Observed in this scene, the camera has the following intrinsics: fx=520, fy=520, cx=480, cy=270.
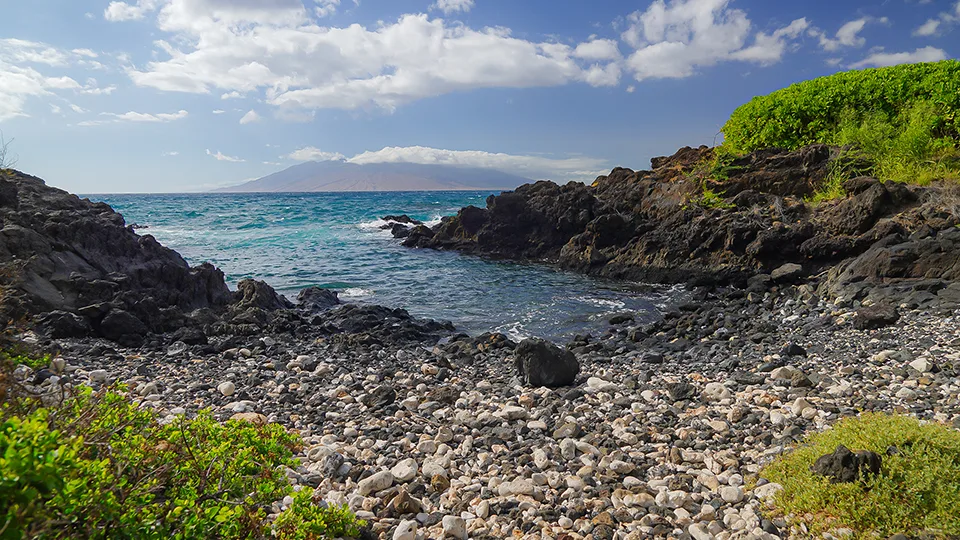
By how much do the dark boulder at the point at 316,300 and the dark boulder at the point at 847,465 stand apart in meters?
13.0

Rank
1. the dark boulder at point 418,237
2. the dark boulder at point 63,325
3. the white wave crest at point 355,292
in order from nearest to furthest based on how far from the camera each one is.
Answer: the dark boulder at point 63,325 → the white wave crest at point 355,292 → the dark boulder at point 418,237

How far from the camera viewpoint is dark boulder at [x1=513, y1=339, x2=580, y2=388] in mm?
7910

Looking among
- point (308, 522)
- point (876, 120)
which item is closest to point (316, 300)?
point (308, 522)

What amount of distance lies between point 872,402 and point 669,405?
7.16 ft

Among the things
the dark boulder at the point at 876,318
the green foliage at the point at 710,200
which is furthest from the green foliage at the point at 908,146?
the dark boulder at the point at 876,318

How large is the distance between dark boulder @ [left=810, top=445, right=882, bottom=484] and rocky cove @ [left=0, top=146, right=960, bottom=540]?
1.48 feet

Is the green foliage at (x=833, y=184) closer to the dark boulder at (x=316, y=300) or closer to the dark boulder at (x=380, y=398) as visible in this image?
the dark boulder at (x=316, y=300)

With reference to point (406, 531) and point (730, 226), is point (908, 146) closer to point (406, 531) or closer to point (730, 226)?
point (730, 226)

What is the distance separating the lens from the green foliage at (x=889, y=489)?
12.1 feet

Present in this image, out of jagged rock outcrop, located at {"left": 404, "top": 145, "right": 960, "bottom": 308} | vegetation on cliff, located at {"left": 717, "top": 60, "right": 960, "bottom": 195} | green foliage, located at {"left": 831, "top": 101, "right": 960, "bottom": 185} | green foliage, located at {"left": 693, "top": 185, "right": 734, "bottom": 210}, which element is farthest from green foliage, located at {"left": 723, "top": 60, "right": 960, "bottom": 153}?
green foliage, located at {"left": 693, "top": 185, "right": 734, "bottom": 210}

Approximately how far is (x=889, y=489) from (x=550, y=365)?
14.9ft

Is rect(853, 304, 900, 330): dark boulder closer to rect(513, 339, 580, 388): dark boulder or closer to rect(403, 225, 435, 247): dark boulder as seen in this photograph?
rect(513, 339, 580, 388): dark boulder

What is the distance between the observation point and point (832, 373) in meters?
7.06

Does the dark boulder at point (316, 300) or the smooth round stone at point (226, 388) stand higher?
the smooth round stone at point (226, 388)
